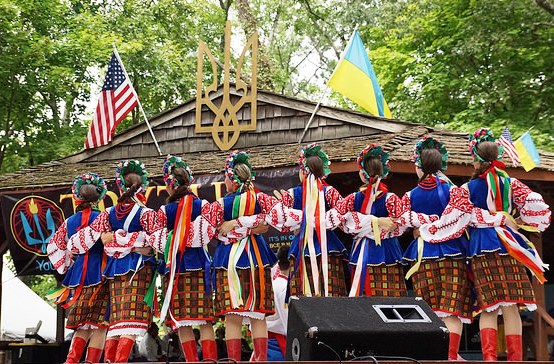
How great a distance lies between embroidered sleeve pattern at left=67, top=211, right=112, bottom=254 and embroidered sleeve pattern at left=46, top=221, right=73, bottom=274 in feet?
0.68

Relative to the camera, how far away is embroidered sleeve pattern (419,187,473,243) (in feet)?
19.3

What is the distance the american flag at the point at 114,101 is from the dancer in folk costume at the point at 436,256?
5433mm

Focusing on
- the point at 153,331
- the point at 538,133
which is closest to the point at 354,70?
the point at 153,331

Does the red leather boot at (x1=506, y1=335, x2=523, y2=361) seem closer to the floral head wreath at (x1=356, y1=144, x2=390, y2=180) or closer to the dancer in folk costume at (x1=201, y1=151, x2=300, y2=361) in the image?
the floral head wreath at (x1=356, y1=144, x2=390, y2=180)

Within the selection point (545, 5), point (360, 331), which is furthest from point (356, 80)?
point (545, 5)

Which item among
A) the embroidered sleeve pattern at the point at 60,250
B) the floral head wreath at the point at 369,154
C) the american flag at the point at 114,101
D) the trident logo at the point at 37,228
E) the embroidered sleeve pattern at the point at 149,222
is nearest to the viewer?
the floral head wreath at the point at 369,154

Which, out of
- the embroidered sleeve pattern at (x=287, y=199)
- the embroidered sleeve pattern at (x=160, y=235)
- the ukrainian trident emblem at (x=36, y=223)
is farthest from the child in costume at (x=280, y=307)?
the ukrainian trident emblem at (x=36, y=223)

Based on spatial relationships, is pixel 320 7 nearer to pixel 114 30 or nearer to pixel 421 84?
pixel 421 84

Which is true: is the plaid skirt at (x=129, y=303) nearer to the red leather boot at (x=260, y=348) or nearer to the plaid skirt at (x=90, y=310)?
the plaid skirt at (x=90, y=310)

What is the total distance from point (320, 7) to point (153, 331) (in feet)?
52.0

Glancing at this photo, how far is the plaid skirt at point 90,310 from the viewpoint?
21.7ft

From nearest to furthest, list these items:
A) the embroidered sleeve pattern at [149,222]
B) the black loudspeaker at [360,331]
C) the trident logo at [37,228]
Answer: the black loudspeaker at [360,331] < the embroidered sleeve pattern at [149,222] < the trident logo at [37,228]

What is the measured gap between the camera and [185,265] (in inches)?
253

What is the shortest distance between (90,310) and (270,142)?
418cm
